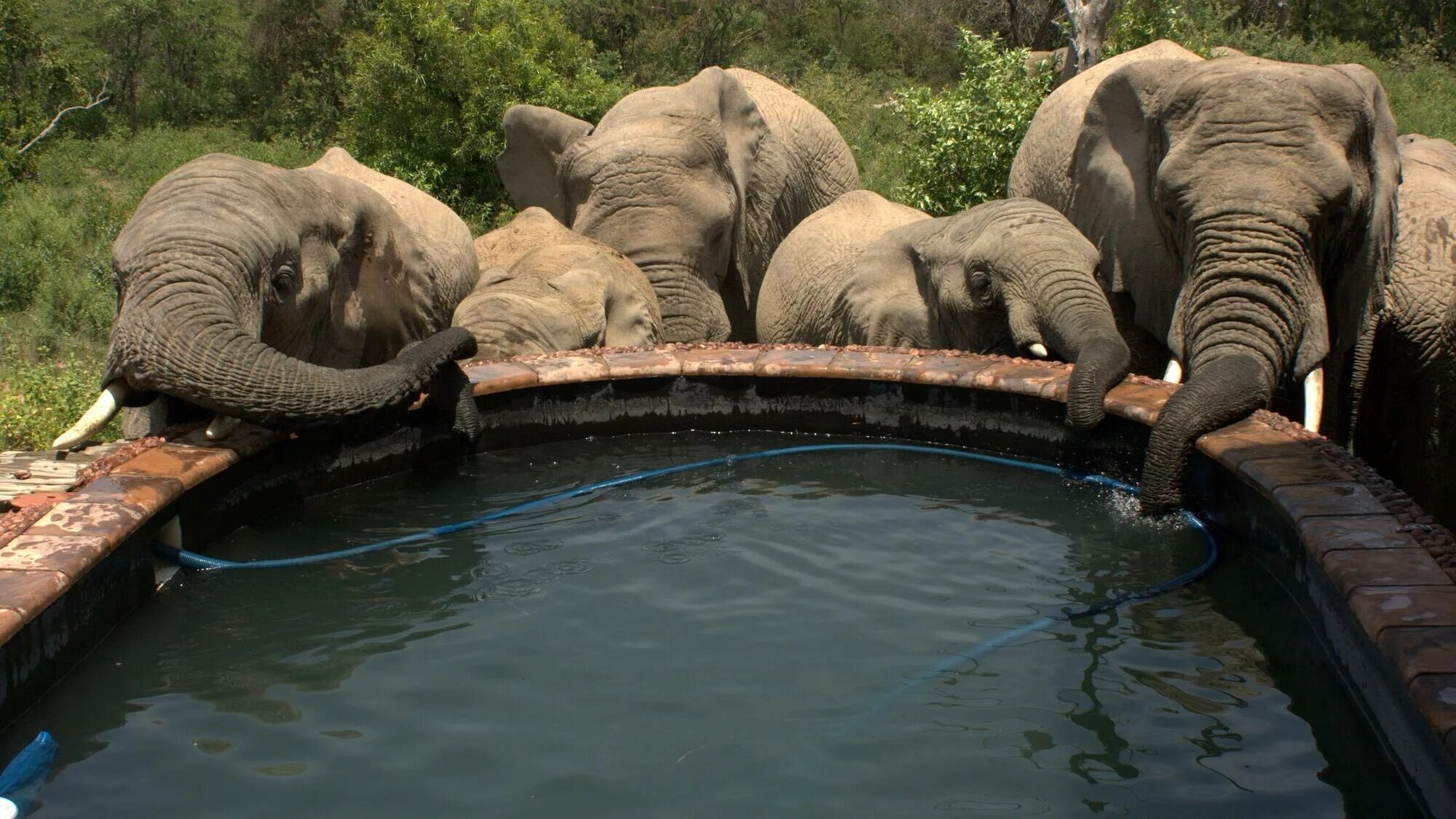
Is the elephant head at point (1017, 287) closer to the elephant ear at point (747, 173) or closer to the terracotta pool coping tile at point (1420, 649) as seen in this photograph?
the elephant ear at point (747, 173)

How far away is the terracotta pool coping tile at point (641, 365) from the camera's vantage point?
6.51 m

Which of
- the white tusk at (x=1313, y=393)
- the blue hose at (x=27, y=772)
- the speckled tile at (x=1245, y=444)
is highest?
the speckled tile at (x=1245, y=444)

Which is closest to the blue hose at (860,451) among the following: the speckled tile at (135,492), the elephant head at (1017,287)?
the speckled tile at (135,492)

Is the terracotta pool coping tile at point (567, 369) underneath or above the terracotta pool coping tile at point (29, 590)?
underneath

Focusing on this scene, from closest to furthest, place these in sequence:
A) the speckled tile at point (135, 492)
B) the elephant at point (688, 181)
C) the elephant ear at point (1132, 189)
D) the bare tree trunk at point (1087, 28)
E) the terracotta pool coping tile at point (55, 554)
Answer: the terracotta pool coping tile at point (55, 554) → the speckled tile at point (135, 492) → the elephant ear at point (1132, 189) → the elephant at point (688, 181) → the bare tree trunk at point (1087, 28)

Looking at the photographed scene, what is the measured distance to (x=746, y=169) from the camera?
10547mm

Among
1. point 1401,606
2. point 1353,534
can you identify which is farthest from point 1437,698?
point 1353,534

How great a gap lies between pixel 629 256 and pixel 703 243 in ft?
1.85

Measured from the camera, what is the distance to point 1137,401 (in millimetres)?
5719

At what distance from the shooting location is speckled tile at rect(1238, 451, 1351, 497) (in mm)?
4477

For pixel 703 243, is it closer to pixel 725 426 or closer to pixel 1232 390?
pixel 725 426

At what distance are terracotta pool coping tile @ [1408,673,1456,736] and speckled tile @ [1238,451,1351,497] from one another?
57.3 inches

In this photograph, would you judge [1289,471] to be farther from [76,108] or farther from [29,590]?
[76,108]

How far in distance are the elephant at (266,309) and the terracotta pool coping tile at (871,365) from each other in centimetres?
162
